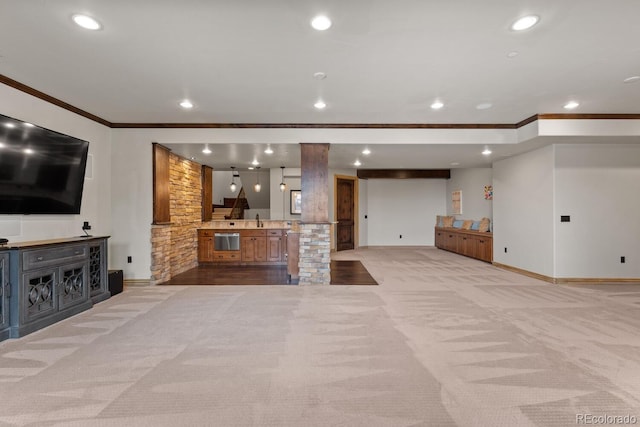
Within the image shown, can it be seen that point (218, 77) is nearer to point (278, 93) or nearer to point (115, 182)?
point (278, 93)

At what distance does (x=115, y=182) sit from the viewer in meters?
5.30

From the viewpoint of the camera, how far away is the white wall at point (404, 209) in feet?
35.4

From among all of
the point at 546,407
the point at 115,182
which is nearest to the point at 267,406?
the point at 546,407

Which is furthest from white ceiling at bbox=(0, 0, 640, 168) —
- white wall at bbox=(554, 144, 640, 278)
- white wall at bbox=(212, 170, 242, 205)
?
white wall at bbox=(212, 170, 242, 205)

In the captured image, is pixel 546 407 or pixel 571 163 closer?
pixel 546 407

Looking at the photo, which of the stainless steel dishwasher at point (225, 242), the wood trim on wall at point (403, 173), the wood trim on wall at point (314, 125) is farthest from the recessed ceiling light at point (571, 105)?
the stainless steel dishwasher at point (225, 242)

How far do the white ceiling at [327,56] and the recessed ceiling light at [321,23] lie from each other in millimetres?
57

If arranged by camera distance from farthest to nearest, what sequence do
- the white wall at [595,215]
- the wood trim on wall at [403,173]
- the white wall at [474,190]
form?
the wood trim on wall at [403,173] < the white wall at [474,190] < the white wall at [595,215]

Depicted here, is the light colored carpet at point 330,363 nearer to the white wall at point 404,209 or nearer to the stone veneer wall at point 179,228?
the stone veneer wall at point 179,228

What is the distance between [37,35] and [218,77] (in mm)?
1539

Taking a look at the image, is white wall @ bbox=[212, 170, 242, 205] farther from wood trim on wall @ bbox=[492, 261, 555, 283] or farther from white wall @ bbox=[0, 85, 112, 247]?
wood trim on wall @ bbox=[492, 261, 555, 283]

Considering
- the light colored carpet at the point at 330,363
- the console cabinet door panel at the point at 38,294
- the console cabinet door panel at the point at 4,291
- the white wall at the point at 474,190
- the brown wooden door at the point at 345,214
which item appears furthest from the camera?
the brown wooden door at the point at 345,214

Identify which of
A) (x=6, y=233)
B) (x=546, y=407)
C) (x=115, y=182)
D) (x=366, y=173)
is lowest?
(x=546, y=407)

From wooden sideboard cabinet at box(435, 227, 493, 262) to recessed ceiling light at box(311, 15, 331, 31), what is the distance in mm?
6630
